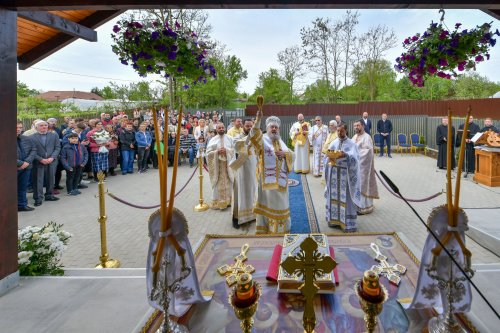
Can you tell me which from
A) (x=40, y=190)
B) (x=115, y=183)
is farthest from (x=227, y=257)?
(x=115, y=183)

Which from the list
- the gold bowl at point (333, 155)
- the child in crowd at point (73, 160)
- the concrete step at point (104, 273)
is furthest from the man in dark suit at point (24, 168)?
the gold bowl at point (333, 155)

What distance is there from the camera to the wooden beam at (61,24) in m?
4.00

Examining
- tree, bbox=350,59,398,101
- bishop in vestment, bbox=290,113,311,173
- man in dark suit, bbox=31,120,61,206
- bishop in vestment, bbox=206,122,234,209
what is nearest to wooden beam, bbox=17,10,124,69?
bishop in vestment, bbox=206,122,234,209

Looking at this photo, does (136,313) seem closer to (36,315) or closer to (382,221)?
(36,315)

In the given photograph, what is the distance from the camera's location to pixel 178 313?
3.20m

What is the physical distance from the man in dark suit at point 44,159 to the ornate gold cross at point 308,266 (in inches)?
367

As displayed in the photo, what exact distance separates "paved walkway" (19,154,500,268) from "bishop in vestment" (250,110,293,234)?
87 cm

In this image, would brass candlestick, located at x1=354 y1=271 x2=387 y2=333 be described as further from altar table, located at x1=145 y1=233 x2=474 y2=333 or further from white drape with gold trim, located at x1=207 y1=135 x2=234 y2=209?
white drape with gold trim, located at x1=207 y1=135 x2=234 y2=209

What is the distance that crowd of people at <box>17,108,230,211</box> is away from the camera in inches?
375

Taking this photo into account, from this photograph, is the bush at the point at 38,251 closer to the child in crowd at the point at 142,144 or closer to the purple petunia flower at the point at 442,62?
the purple petunia flower at the point at 442,62

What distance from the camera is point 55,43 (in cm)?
493

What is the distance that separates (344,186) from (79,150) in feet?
26.6

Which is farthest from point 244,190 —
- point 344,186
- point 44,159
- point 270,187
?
point 44,159

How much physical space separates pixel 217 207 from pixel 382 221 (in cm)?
392
